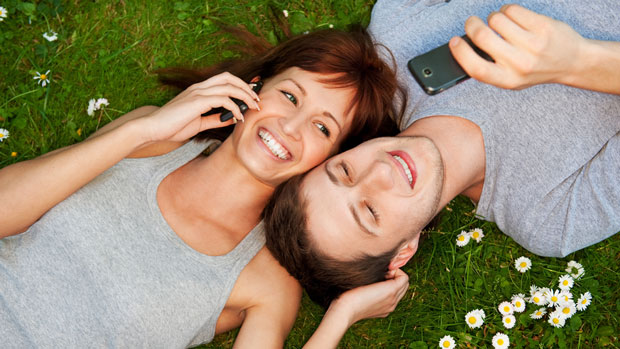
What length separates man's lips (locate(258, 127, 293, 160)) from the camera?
3191 mm

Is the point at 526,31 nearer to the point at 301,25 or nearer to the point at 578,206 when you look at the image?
the point at 578,206

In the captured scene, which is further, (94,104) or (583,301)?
(94,104)

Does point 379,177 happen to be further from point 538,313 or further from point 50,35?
point 50,35

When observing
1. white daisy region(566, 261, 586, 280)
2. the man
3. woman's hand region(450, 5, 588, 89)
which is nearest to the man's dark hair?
the man

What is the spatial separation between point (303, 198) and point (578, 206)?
74.0 inches

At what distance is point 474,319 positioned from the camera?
12.9ft

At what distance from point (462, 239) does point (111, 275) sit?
8.67ft

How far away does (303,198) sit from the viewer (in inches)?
124

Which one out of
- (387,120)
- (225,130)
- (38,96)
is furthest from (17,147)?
(387,120)

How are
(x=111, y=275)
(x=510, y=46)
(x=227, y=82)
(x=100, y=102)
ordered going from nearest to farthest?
(x=510, y=46) → (x=111, y=275) → (x=227, y=82) → (x=100, y=102)

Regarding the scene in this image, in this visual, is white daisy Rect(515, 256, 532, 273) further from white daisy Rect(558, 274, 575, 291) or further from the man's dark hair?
the man's dark hair


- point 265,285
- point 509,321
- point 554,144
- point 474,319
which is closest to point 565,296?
point 509,321

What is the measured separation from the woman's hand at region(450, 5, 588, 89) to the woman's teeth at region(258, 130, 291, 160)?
1.21 meters

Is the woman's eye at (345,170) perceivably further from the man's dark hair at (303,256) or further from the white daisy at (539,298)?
the white daisy at (539,298)
